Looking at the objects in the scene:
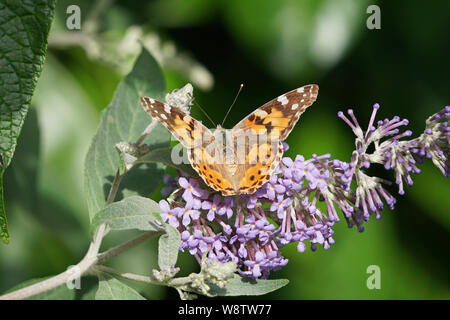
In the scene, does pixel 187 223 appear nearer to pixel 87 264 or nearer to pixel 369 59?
pixel 87 264

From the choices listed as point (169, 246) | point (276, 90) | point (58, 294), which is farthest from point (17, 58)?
point (276, 90)

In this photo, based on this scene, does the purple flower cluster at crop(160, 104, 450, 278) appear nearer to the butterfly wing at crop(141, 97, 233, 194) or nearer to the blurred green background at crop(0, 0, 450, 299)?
the butterfly wing at crop(141, 97, 233, 194)

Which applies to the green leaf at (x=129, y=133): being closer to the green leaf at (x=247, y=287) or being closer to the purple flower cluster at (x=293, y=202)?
the purple flower cluster at (x=293, y=202)

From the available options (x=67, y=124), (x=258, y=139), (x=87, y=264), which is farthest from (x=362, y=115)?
(x=87, y=264)

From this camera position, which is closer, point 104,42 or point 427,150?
point 427,150

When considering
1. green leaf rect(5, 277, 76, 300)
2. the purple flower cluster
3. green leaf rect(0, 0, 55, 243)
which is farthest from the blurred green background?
green leaf rect(0, 0, 55, 243)

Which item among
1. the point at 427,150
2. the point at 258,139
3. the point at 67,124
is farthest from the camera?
the point at 67,124

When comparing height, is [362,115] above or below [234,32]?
below
